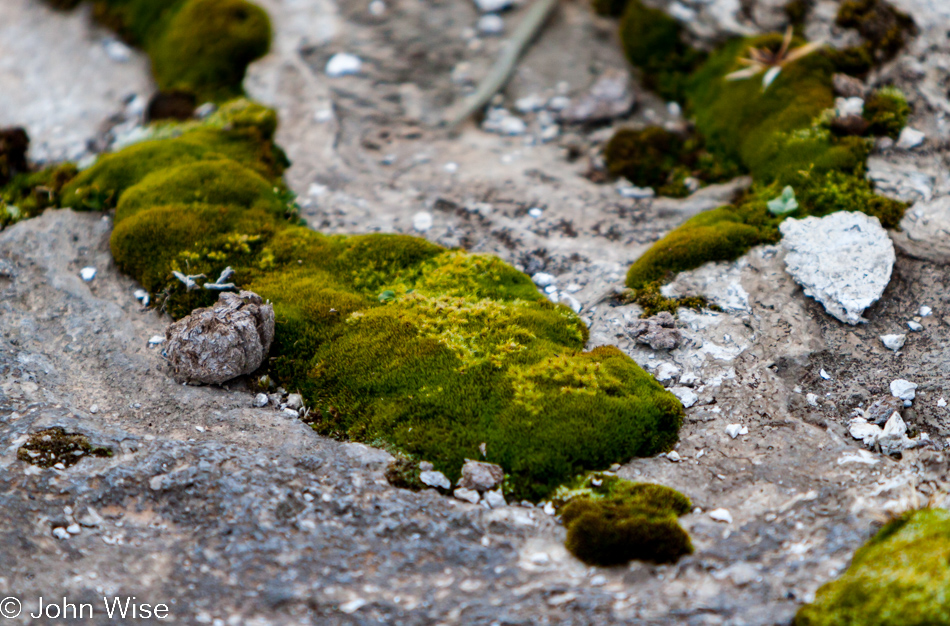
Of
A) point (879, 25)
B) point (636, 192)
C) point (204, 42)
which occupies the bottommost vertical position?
point (636, 192)

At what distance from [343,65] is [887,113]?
7509mm

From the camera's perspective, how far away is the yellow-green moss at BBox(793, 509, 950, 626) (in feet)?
11.6

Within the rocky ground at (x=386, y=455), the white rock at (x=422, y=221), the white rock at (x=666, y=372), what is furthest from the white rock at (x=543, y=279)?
the white rock at (x=666, y=372)

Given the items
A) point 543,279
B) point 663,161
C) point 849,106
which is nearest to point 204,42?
point 543,279

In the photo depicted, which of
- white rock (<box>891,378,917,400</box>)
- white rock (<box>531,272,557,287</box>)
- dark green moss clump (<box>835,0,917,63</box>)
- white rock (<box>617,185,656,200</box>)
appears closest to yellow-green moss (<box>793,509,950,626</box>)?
white rock (<box>891,378,917,400</box>)

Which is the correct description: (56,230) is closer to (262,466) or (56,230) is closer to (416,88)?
(262,466)

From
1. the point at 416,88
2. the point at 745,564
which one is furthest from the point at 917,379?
the point at 416,88

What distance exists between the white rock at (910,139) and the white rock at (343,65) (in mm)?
7494

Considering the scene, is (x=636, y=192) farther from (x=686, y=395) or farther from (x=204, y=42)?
(x=204, y=42)

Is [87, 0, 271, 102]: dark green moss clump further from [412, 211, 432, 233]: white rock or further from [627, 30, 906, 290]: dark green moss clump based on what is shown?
[627, 30, 906, 290]: dark green moss clump

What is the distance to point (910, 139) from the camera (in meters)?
7.36

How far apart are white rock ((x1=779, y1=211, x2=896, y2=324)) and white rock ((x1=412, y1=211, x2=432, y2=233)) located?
392 centimetres

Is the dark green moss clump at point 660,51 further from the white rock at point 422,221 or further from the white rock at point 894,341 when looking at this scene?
the white rock at point 894,341

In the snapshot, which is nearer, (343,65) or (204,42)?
Answer: (204,42)
